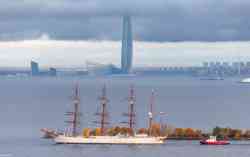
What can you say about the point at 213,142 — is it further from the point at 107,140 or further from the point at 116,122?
the point at 116,122

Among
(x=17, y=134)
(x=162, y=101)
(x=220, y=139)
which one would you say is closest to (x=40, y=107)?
(x=162, y=101)

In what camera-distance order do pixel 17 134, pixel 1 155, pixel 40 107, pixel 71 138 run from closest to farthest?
1. pixel 1 155
2. pixel 71 138
3. pixel 17 134
4. pixel 40 107

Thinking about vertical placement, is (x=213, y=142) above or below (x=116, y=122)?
below

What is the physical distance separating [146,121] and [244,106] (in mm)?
45819

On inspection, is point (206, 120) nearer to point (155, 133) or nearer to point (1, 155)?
point (155, 133)

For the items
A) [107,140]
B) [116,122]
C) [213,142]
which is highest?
[116,122]

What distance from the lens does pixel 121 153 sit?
298ft

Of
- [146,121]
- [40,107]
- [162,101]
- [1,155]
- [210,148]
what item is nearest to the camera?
[1,155]

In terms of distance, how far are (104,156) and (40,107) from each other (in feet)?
267

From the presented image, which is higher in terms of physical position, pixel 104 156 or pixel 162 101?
pixel 162 101

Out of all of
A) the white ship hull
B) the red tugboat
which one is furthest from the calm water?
the white ship hull

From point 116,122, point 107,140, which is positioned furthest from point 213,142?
point 116,122

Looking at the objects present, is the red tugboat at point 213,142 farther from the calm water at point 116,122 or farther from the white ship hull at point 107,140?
the white ship hull at point 107,140

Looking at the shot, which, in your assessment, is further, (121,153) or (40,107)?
(40,107)
